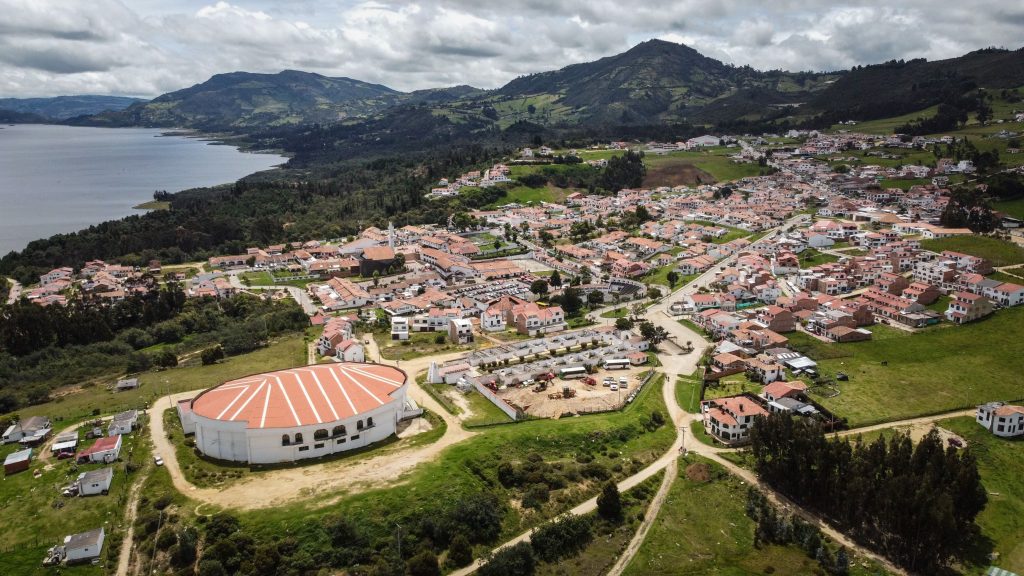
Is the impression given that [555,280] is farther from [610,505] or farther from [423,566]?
[423,566]

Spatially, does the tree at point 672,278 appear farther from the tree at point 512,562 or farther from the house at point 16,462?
the house at point 16,462

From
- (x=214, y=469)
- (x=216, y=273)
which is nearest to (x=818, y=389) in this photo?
(x=214, y=469)

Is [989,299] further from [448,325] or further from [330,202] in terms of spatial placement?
[330,202]

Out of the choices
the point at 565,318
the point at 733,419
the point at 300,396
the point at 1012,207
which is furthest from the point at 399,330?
the point at 1012,207

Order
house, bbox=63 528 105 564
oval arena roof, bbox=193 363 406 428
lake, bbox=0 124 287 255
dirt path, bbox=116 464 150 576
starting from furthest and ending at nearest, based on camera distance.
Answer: lake, bbox=0 124 287 255 < oval arena roof, bbox=193 363 406 428 < dirt path, bbox=116 464 150 576 < house, bbox=63 528 105 564

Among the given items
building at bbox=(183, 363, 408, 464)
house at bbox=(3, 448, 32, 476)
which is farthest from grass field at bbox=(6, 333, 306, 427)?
building at bbox=(183, 363, 408, 464)

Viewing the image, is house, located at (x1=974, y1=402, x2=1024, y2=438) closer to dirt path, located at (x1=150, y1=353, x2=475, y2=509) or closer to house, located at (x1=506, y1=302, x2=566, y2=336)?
dirt path, located at (x1=150, y1=353, x2=475, y2=509)
